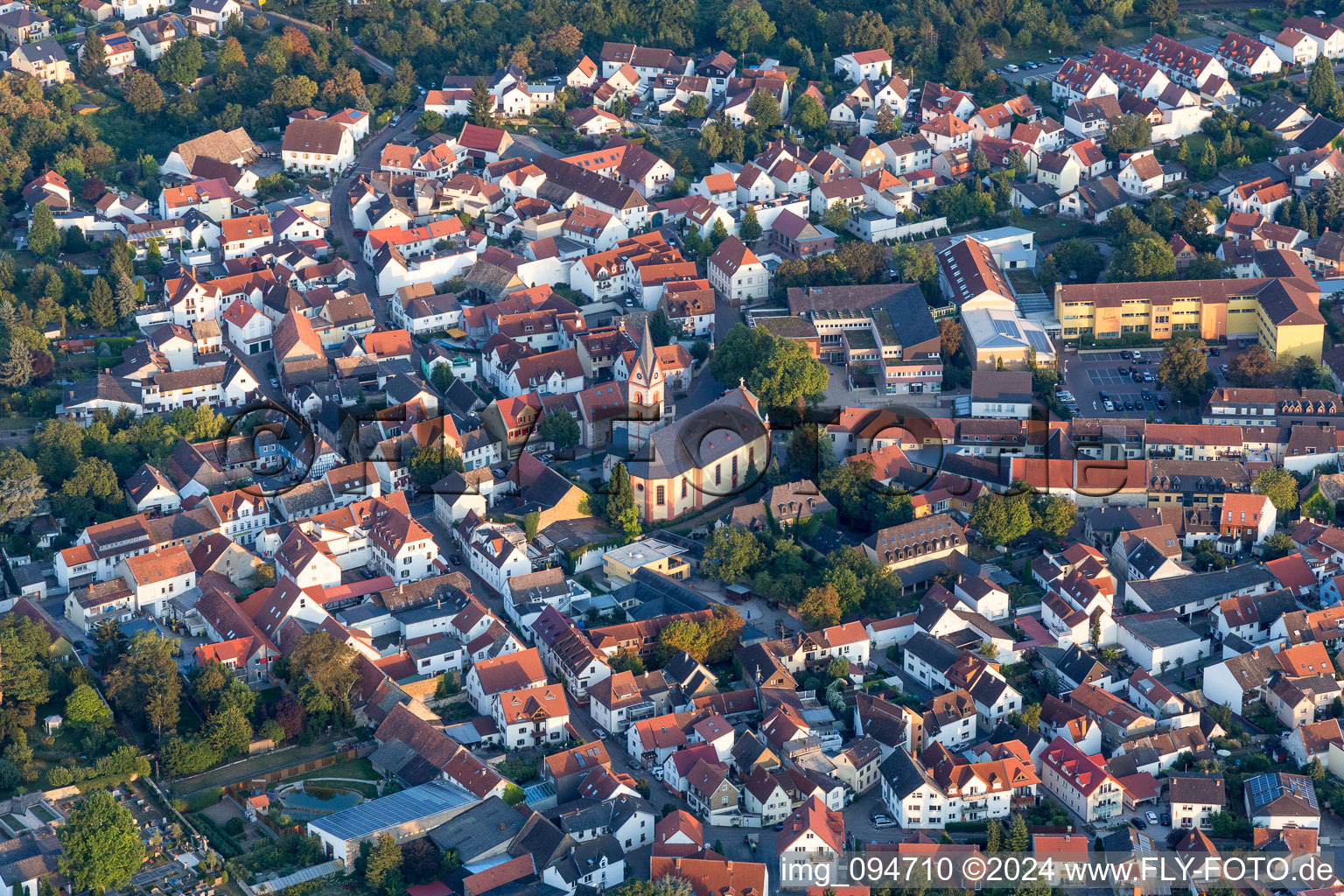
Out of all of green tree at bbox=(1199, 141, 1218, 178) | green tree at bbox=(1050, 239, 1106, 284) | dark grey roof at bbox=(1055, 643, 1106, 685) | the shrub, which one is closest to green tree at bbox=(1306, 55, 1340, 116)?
→ green tree at bbox=(1199, 141, 1218, 178)

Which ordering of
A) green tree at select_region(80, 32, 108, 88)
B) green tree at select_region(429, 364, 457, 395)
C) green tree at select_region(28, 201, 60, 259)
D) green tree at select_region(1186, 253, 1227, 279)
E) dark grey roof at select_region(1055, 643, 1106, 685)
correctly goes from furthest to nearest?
green tree at select_region(80, 32, 108, 88) → green tree at select_region(28, 201, 60, 259) → green tree at select_region(1186, 253, 1227, 279) → green tree at select_region(429, 364, 457, 395) → dark grey roof at select_region(1055, 643, 1106, 685)

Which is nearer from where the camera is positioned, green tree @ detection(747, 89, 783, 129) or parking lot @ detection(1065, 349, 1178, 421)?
parking lot @ detection(1065, 349, 1178, 421)

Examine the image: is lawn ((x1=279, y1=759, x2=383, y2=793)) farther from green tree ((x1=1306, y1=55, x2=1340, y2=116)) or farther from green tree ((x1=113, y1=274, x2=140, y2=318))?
green tree ((x1=1306, y1=55, x2=1340, y2=116))

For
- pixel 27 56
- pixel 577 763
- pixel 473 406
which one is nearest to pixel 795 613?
pixel 577 763

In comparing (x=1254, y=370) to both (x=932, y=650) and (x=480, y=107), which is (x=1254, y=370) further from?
(x=480, y=107)

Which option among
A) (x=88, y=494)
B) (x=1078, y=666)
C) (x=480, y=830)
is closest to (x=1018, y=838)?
(x=1078, y=666)

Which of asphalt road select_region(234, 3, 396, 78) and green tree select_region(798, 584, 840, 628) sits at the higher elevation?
asphalt road select_region(234, 3, 396, 78)
